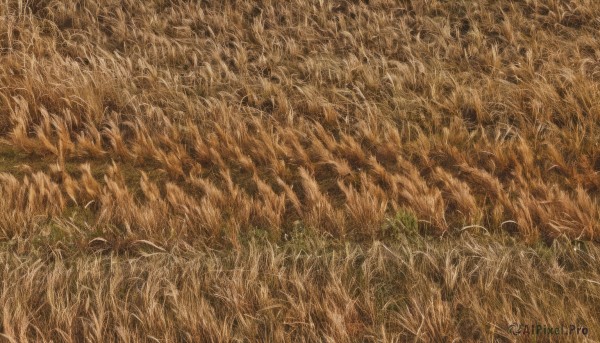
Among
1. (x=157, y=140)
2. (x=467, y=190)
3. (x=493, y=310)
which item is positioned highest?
(x=493, y=310)

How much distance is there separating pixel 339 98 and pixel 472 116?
1363 mm

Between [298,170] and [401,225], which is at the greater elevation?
[401,225]

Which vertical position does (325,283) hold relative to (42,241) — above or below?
above

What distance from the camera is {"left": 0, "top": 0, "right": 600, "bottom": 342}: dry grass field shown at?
312 cm

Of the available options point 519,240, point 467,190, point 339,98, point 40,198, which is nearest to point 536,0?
point 339,98

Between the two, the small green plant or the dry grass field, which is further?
the small green plant

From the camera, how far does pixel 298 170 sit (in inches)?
199

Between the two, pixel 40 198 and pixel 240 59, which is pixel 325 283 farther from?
pixel 240 59

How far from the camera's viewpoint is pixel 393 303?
3.19 m

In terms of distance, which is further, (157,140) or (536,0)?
(536,0)

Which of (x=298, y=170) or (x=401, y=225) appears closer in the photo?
(x=401, y=225)

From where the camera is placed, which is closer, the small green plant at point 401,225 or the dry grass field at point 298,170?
the dry grass field at point 298,170

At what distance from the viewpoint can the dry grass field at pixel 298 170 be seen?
312 centimetres

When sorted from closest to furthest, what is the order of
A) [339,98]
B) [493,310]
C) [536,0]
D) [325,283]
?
[493,310], [325,283], [339,98], [536,0]
